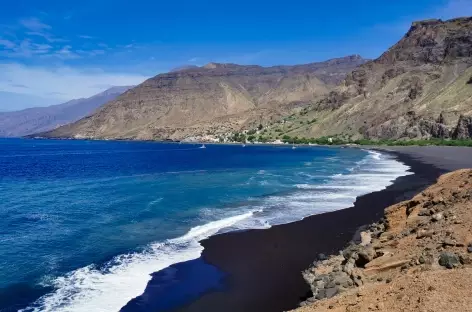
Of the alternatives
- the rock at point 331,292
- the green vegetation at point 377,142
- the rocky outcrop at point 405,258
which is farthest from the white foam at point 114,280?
the green vegetation at point 377,142

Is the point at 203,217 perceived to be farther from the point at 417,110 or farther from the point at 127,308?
the point at 417,110

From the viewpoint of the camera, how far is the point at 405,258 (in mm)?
15055

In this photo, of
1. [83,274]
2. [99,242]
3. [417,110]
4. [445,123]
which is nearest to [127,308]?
[83,274]

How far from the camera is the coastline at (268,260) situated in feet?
57.8

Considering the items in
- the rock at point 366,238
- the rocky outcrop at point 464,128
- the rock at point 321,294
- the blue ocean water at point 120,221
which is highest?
the rocky outcrop at point 464,128

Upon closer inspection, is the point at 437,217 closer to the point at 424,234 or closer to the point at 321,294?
the point at 424,234

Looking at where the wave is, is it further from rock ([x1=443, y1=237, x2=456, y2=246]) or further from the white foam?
rock ([x1=443, y1=237, x2=456, y2=246])

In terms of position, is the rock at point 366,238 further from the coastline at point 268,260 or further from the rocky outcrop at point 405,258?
the coastline at point 268,260

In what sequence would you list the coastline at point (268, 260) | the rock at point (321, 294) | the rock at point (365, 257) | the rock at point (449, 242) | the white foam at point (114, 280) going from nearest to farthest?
1. the rock at point (449, 242)
2. the rock at point (321, 294)
3. the rock at point (365, 257)
4. the white foam at point (114, 280)
5. the coastline at point (268, 260)

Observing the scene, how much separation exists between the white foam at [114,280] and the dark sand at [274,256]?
1.74 metres

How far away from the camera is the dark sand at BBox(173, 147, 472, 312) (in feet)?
58.0

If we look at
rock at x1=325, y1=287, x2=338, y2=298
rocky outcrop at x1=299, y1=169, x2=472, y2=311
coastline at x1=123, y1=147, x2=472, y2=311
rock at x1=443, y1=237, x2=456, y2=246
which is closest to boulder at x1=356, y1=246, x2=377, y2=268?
rocky outcrop at x1=299, y1=169, x2=472, y2=311

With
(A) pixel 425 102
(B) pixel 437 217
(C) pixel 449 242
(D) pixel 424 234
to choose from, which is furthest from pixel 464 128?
(C) pixel 449 242

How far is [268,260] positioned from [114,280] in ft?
25.4
